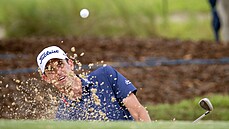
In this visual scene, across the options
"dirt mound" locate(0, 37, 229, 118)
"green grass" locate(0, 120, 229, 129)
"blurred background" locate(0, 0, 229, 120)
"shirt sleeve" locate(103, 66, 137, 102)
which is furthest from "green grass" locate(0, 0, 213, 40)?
"green grass" locate(0, 120, 229, 129)

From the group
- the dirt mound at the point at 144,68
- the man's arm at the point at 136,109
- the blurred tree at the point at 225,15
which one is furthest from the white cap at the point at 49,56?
the blurred tree at the point at 225,15

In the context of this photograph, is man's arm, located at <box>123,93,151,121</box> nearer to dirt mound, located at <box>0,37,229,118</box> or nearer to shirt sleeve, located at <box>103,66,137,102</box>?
shirt sleeve, located at <box>103,66,137,102</box>

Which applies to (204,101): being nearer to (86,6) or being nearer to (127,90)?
(127,90)

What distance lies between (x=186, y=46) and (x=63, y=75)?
28.6 ft

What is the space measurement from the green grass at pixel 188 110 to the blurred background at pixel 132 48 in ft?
0.04

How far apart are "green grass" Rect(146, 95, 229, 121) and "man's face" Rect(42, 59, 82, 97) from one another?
337cm

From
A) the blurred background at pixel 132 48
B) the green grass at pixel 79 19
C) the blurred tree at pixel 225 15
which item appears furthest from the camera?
the green grass at pixel 79 19

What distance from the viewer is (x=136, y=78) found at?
1239 cm

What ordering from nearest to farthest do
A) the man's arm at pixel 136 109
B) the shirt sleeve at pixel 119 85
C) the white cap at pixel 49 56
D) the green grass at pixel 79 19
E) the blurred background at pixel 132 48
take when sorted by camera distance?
the man's arm at pixel 136 109
the shirt sleeve at pixel 119 85
the white cap at pixel 49 56
the blurred background at pixel 132 48
the green grass at pixel 79 19

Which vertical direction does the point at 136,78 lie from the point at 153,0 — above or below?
below

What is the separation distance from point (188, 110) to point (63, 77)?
4.11 m

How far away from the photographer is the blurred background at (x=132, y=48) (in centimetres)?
1009

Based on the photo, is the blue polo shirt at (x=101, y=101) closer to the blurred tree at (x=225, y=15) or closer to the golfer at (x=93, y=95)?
the golfer at (x=93, y=95)

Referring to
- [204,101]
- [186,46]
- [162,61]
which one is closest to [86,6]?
[186,46]
